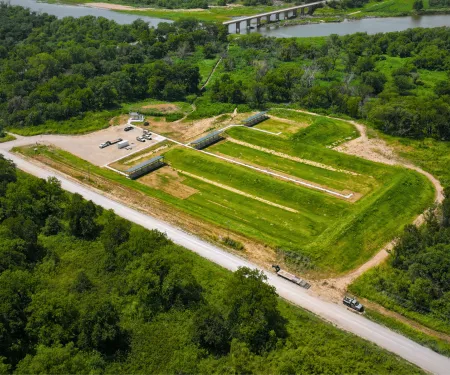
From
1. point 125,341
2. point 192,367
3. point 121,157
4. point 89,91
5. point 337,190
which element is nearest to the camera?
point 192,367

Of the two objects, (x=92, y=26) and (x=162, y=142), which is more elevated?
(x=92, y=26)

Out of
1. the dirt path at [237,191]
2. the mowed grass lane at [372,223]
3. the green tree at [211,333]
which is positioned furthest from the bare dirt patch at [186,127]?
the green tree at [211,333]

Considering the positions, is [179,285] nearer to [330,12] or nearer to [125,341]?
[125,341]

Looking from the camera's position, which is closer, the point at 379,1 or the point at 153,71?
the point at 153,71

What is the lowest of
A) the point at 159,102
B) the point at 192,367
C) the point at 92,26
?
the point at 192,367

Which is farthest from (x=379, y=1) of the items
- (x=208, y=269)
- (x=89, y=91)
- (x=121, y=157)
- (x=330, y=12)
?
(x=208, y=269)

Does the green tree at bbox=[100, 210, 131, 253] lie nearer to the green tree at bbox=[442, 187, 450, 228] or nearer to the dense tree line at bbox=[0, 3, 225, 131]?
the green tree at bbox=[442, 187, 450, 228]
